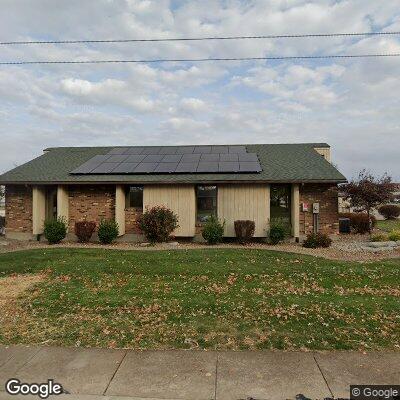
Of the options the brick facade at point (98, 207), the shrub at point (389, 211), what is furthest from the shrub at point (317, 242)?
the shrub at point (389, 211)

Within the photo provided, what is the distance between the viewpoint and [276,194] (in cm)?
1430

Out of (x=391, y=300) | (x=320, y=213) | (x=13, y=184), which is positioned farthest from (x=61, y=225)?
(x=391, y=300)

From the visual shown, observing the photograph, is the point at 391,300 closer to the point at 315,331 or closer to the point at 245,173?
the point at 315,331

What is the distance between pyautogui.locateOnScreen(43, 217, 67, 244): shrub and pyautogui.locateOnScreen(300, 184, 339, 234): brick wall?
1004 centimetres

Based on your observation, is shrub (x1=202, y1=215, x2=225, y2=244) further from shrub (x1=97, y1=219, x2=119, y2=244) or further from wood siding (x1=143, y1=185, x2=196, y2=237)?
shrub (x1=97, y1=219, x2=119, y2=244)

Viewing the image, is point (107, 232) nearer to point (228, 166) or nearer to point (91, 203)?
point (91, 203)

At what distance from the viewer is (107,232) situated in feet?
44.0

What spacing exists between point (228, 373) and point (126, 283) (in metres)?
4.41

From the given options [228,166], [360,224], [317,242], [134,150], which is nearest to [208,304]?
[317,242]

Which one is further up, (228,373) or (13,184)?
(13,184)

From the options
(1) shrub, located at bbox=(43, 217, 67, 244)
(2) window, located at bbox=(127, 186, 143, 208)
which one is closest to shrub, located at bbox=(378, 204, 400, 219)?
(2) window, located at bbox=(127, 186, 143, 208)

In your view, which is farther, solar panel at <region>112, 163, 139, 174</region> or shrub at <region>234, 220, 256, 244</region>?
solar panel at <region>112, 163, 139, 174</region>

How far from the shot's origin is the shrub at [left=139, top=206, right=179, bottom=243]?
515 inches

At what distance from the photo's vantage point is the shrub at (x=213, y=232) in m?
13.0
